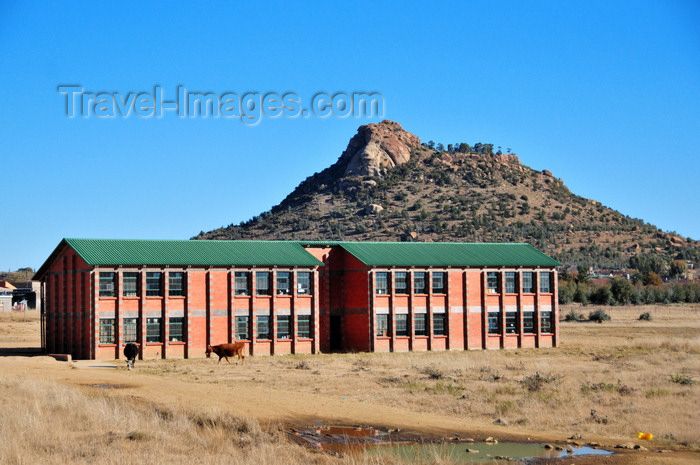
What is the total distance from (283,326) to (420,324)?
10186 millimetres

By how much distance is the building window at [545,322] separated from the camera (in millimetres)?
64812

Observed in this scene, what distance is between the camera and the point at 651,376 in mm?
40781

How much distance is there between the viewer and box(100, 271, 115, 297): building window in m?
50.2

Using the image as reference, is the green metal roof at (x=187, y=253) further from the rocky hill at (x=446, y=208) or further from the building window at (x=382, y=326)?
the rocky hill at (x=446, y=208)

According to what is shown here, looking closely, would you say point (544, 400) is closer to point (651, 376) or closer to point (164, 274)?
point (651, 376)

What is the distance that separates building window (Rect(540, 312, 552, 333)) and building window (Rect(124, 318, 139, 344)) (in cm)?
3088

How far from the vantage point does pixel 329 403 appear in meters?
31.9

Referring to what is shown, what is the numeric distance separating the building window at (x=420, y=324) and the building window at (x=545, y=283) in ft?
35.0

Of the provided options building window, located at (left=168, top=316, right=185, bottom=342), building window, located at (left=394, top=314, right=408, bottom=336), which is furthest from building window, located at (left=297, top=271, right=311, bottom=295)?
building window, located at (left=168, top=316, right=185, bottom=342)

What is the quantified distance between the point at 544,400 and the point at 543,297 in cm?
3350

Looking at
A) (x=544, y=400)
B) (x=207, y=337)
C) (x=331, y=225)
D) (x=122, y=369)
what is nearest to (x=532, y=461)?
(x=544, y=400)

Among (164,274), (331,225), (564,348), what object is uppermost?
(331,225)

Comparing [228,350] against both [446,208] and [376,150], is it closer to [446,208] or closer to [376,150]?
[446,208]

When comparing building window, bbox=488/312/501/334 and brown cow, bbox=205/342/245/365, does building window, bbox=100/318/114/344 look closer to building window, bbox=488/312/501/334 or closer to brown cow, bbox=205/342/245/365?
brown cow, bbox=205/342/245/365
